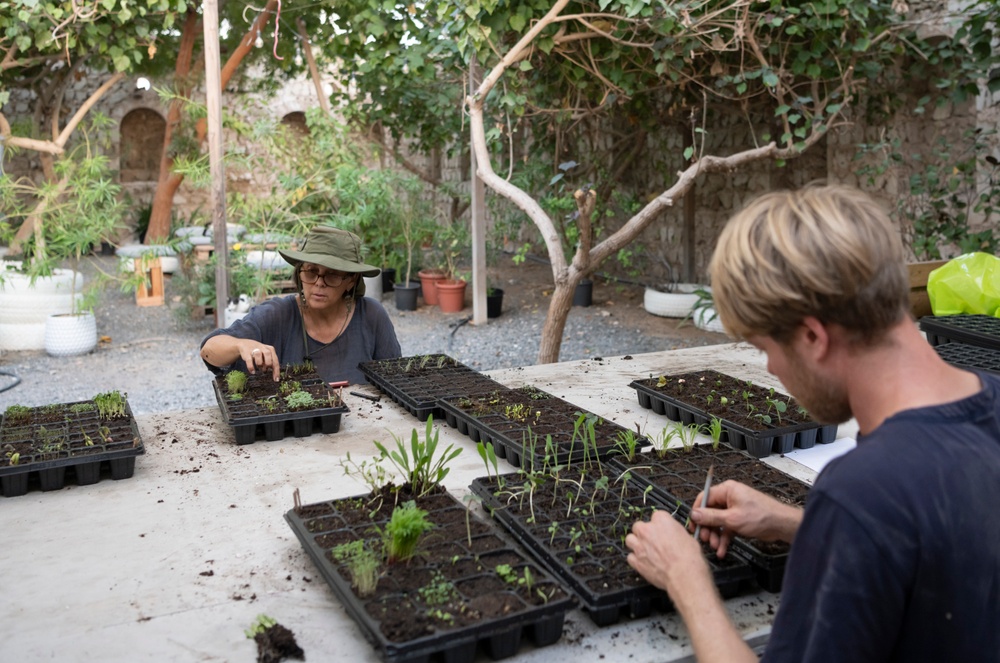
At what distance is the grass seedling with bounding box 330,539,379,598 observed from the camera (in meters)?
1.62

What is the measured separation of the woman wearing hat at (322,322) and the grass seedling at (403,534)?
1.74 metres

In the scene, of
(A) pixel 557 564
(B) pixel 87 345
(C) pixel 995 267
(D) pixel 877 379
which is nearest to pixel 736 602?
(A) pixel 557 564

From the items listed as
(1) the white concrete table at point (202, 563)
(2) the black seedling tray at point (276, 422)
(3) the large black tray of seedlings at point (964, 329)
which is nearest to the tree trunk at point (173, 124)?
(2) the black seedling tray at point (276, 422)

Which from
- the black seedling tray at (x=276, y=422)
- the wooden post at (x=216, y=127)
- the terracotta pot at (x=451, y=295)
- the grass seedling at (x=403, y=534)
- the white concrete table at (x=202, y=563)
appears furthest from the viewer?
the terracotta pot at (x=451, y=295)

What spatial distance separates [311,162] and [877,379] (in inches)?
350

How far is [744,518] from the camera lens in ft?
5.64

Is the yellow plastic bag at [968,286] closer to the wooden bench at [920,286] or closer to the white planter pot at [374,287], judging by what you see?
the wooden bench at [920,286]

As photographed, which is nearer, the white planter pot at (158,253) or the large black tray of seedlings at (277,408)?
the large black tray of seedlings at (277,408)

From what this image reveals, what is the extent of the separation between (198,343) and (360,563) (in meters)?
7.30

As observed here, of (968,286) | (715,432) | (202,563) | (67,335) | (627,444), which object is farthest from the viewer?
(67,335)

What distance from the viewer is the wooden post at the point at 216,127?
21.4ft

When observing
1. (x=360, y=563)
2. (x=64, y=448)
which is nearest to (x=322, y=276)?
(x=64, y=448)

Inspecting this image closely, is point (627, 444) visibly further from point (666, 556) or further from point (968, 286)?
point (968, 286)

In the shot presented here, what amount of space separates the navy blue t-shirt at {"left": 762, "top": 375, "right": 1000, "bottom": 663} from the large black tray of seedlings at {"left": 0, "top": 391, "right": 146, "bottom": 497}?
184 cm
